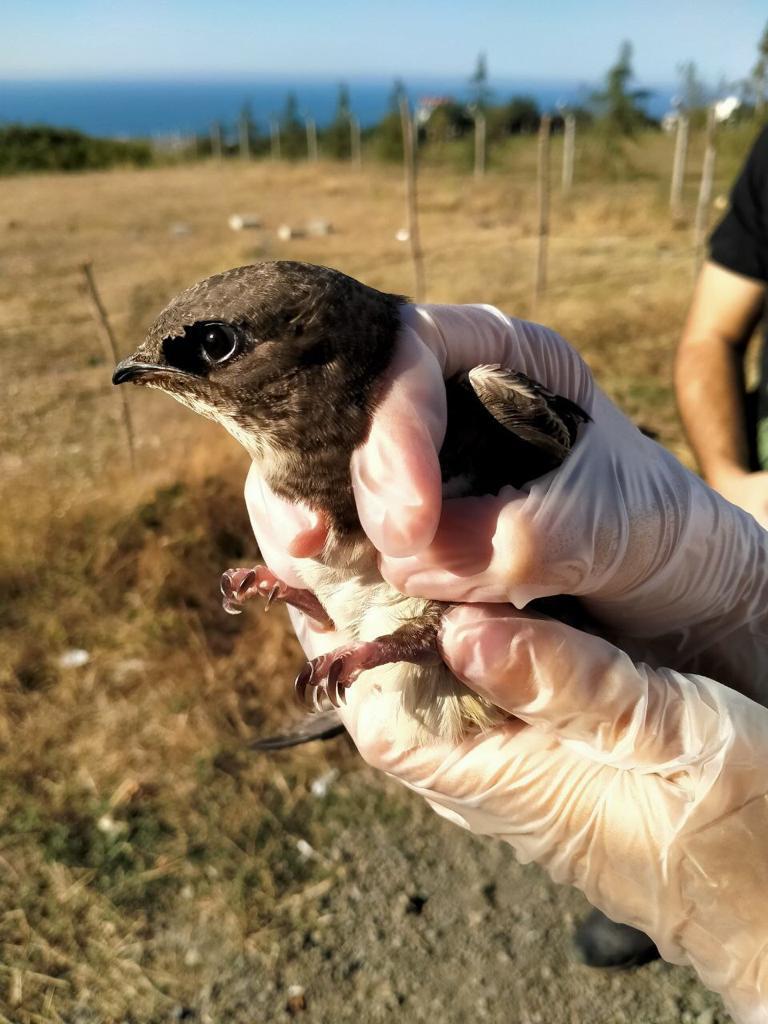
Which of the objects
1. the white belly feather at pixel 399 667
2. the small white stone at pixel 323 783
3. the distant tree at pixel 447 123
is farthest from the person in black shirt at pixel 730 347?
the distant tree at pixel 447 123

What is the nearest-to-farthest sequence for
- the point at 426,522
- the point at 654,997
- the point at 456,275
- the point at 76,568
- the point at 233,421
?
the point at 426,522, the point at 233,421, the point at 654,997, the point at 76,568, the point at 456,275

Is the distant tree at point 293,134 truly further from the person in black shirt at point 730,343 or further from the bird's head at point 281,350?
the bird's head at point 281,350

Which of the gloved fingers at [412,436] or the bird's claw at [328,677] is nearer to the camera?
the gloved fingers at [412,436]

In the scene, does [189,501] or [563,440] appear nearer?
[563,440]

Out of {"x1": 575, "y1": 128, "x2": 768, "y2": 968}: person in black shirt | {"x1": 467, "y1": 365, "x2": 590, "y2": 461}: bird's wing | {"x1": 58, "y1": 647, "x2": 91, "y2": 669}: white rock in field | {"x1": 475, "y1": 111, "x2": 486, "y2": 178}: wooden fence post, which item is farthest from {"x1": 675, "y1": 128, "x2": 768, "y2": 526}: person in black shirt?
{"x1": 475, "y1": 111, "x2": 486, "y2": 178}: wooden fence post

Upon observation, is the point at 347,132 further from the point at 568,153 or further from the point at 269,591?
the point at 269,591

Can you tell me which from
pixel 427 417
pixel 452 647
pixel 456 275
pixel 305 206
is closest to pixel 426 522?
pixel 427 417

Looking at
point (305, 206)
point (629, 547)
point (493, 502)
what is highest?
point (493, 502)

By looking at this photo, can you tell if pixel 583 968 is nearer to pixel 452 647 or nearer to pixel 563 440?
pixel 452 647
